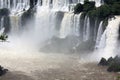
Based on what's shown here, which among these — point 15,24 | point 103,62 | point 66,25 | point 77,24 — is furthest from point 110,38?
point 15,24

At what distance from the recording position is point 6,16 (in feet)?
207

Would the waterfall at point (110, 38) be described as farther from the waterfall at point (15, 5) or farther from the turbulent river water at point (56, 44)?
the waterfall at point (15, 5)

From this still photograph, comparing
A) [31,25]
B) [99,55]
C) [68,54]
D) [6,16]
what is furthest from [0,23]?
[99,55]

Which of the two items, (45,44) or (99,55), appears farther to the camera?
(45,44)

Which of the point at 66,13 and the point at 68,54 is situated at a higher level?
the point at 66,13

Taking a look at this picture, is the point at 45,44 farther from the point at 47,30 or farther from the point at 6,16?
the point at 6,16

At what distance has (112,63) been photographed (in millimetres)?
40594

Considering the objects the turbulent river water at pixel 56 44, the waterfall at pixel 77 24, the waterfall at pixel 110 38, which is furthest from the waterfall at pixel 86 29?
the waterfall at pixel 110 38

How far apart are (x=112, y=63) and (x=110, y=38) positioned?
7105 mm

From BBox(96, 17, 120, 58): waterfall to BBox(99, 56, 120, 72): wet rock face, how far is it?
3607mm

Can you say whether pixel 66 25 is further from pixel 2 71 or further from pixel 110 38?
pixel 2 71

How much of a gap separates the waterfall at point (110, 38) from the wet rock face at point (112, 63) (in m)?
3.61

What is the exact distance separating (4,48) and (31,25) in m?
8.15

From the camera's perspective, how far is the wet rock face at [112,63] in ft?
131
